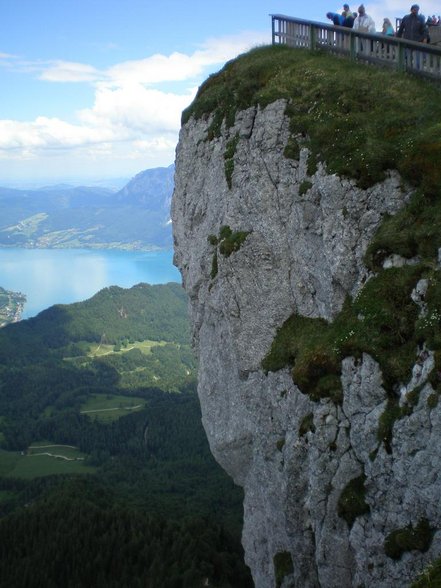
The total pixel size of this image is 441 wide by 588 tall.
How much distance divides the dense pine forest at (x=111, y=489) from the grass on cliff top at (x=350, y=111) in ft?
157

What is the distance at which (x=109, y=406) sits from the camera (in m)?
173

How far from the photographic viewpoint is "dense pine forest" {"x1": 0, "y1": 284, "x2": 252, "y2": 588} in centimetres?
6031

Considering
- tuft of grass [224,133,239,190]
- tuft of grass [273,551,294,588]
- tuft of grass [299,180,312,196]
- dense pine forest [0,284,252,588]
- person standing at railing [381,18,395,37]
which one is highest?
person standing at railing [381,18,395,37]

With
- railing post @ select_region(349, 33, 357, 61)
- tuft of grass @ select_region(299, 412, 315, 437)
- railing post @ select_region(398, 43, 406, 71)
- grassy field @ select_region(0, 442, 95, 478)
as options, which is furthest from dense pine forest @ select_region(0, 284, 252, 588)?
railing post @ select_region(398, 43, 406, 71)

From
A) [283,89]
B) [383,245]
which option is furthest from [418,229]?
[283,89]

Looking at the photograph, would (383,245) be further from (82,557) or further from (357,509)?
(82,557)

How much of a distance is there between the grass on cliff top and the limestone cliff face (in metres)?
0.60

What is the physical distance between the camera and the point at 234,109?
2462cm

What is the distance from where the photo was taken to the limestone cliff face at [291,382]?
44.8 ft

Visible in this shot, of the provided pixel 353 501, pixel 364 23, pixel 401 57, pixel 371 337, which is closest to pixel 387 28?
pixel 364 23

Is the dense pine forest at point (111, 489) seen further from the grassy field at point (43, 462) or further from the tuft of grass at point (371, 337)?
the tuft of grass at point (371, 337)

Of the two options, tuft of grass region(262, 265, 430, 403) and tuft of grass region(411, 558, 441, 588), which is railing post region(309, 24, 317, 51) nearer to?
tuft of grass region(262, 265, 430, 403)

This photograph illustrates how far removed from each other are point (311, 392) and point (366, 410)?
2311 mm

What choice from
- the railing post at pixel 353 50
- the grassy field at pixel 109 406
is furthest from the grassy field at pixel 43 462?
the railing post at pixel 353 50
